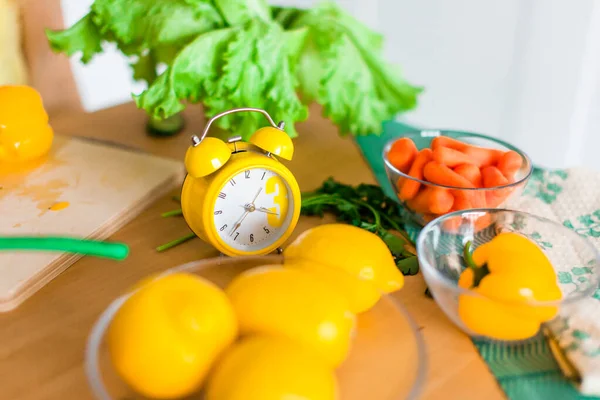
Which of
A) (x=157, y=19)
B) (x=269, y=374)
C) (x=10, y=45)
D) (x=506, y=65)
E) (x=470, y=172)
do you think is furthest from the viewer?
(x=506, y=65)

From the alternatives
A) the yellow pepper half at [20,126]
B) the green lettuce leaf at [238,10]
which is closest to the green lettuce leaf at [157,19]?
the green lettuce leaf at [238,10]

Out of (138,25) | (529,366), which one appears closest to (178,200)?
(138,25)

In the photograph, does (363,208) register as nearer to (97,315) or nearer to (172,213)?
(172,213)

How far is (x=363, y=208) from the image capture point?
824 millimetres

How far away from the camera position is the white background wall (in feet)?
4.24

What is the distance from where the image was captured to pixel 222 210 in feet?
2.26

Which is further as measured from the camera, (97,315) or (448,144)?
(448,144)

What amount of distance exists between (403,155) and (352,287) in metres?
0.29

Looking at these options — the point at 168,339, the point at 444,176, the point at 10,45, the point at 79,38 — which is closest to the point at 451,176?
the point at 444,176

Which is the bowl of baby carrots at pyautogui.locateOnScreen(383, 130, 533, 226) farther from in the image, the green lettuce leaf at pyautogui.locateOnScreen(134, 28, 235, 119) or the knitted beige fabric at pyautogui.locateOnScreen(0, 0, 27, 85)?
the knitted beige fabric at pyautogui.locateOnScreen(0, 0, 27, 85)

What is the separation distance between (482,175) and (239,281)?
392 mm

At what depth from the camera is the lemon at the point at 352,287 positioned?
1.92 ft

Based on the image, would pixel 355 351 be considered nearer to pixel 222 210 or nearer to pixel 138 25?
pixel 222 210

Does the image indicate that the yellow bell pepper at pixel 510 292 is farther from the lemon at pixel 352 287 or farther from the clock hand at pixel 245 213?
the clock hand at pixel 245 213
